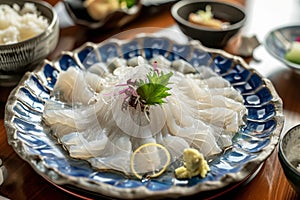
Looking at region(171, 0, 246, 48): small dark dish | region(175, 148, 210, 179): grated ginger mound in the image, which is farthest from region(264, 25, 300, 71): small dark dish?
region(175, 148, 210, 179): grated ginger mound

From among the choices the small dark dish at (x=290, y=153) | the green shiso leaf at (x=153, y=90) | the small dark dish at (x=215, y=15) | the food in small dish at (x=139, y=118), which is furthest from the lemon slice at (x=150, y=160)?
the small dark dish at (x=215, y=15)

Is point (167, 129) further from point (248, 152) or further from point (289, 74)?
point (289, 74)

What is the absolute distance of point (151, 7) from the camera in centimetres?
240

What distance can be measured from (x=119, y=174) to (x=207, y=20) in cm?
112

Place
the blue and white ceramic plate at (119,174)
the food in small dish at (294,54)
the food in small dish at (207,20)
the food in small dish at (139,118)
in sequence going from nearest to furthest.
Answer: the blue and white ceramic plate at (119,174)
the food in small dish at (139,118)
the food in small dish at (294,54)
the food in small dish at (207,20)

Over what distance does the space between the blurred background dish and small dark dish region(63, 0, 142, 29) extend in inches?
10.1

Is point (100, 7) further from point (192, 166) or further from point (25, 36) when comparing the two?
point (192, 166)

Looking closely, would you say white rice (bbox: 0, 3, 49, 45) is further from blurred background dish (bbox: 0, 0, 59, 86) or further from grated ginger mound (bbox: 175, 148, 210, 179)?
grated ginger mound (bbox: 175, 148, 210, 179)

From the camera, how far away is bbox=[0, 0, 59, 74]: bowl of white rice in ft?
5.60

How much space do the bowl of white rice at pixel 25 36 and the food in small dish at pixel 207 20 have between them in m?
0.69

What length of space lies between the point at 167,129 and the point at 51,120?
38 cm

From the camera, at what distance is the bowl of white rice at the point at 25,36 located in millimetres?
1706

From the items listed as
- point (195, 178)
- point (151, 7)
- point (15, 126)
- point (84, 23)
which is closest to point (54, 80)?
point (15, 126)

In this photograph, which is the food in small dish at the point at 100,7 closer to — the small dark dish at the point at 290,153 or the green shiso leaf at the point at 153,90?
the green shiso leaf at the point at 153,90
